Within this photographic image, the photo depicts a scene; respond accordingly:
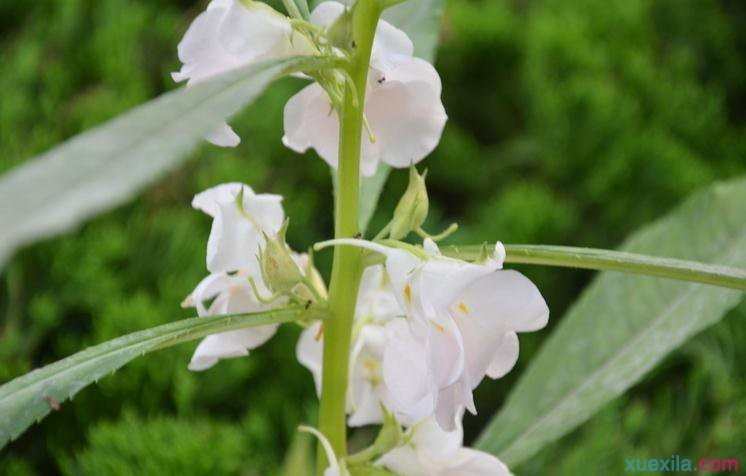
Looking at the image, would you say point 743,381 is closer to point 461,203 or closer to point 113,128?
point 461,203

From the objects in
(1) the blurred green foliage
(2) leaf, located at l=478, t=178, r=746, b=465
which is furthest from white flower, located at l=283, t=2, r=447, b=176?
(1) the blurred green foliage

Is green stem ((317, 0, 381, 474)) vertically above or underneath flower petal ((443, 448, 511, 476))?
above

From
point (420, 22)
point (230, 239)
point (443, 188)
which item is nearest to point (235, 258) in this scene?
point (230, 239)

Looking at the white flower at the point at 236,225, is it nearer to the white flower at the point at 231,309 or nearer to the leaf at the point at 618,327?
the white flower at the point at 231,309

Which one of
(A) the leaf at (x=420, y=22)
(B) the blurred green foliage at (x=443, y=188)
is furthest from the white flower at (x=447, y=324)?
(B) the blurred green foliage at (x=443, y=188)

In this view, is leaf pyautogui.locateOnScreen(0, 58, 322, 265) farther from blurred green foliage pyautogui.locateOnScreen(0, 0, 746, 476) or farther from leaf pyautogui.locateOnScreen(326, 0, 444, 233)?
blurred green foliage pyautogui.locateOnScreen(0, 0, 746, 476)

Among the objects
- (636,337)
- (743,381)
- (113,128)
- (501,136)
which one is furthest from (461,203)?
(113,128)
